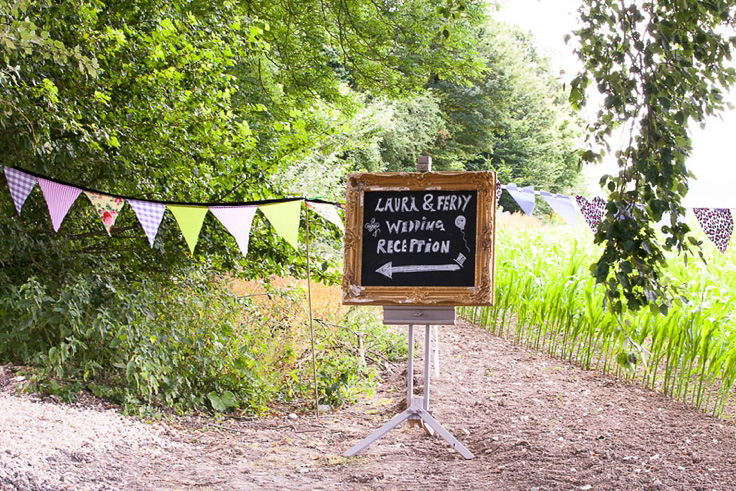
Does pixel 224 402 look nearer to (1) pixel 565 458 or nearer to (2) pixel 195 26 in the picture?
(1) pixel 565 458

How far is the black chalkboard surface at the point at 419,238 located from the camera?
3.66 meters

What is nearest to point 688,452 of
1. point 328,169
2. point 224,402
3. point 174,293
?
point 224,402

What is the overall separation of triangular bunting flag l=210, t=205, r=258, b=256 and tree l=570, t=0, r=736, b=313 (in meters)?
1.90

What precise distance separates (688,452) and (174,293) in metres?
3.32

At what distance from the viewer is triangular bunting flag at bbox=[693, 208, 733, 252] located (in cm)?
564

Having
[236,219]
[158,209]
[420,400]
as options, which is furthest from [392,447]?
[158,209]

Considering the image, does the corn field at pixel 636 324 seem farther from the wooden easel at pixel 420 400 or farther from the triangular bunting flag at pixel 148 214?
the triangular bunting flag at pixel 148 214

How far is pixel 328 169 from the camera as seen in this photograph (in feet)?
37.6

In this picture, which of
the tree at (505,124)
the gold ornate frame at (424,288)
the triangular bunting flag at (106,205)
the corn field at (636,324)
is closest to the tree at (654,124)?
the corn field at (636,324)

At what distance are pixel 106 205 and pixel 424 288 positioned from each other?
1.78m

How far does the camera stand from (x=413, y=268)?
12.1 feet

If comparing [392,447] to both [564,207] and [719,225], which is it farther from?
[719,225]

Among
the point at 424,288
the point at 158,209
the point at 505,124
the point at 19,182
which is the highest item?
the point at 505,124

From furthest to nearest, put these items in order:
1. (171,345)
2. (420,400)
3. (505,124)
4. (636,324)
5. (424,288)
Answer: (505,124) → (636,324) → (171,345) → (420,400) → (424,288)
